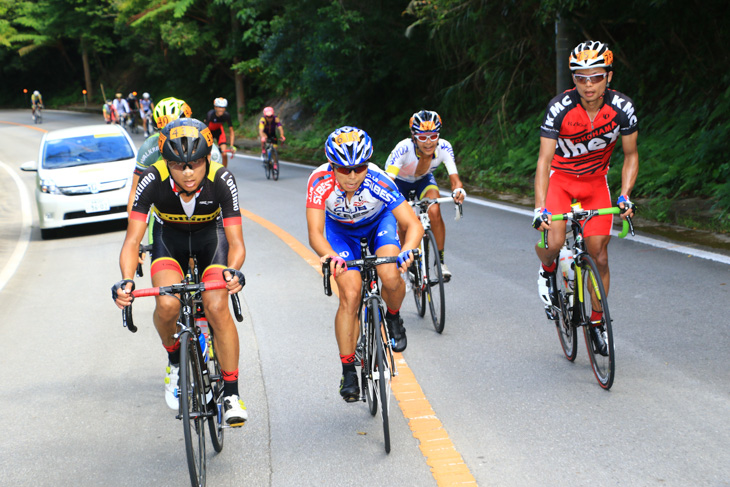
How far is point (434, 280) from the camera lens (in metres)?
7.55

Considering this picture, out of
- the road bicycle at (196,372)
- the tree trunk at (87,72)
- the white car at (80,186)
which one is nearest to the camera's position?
the road bicycle at (196,372)

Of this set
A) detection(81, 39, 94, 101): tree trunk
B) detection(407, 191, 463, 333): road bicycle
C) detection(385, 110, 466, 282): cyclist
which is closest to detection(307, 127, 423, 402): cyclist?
detection(407, 191, 463, 333): road bicycle

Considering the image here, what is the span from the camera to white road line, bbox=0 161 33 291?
10.9m

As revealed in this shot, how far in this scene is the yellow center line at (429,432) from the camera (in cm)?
416

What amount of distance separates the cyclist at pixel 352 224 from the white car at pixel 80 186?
8.93 m

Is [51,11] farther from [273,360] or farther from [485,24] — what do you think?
[273,360]

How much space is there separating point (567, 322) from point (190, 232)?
9.28 ft

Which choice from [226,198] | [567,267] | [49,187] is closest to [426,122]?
[567,267]

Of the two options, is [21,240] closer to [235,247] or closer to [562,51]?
[562,51]

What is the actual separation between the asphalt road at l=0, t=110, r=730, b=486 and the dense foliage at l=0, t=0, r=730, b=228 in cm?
426

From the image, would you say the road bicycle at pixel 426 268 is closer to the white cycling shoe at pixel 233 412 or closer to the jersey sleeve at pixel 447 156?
the jersey sleeve at pixel 447 156

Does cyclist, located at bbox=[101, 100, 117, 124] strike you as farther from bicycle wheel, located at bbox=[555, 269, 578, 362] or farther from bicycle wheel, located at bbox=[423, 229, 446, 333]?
bicycle wheel, located at bbox=[555, 269, 578, 362]

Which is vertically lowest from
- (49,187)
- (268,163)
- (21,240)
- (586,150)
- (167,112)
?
(21,240)

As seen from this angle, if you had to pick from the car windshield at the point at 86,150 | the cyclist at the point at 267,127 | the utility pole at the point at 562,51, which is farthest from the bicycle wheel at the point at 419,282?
the cyclist at the point at 267,127
